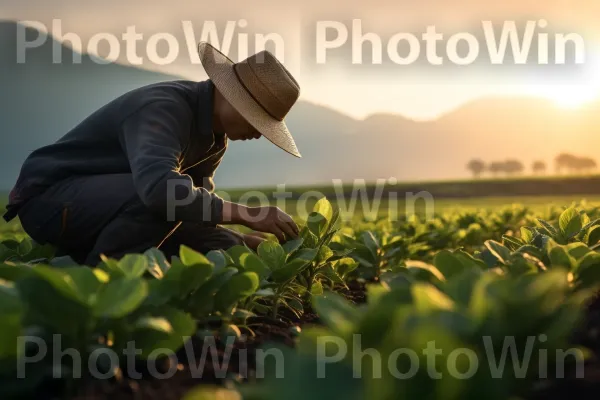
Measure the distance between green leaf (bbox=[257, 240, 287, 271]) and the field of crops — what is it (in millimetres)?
161

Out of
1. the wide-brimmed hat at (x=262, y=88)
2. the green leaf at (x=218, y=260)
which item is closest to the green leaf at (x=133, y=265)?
the green leaf at (x=218, y=260)

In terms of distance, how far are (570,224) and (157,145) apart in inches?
71.9

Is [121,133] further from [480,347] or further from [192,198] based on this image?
[480,347]

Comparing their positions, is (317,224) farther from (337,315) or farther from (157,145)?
(337,315)

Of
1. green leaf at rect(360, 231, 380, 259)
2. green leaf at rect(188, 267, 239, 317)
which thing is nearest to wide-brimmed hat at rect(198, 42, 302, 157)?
green leaf at rect(360, 231, 380, 259)

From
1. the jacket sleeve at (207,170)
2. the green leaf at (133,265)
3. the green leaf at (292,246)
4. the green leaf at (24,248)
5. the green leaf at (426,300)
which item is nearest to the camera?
the green leaf at (426,300)

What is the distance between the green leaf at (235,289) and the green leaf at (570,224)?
1.54 metres

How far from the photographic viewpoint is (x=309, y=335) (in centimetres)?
115

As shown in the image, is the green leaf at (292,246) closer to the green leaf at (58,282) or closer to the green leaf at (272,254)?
the green leaf at (272,254)

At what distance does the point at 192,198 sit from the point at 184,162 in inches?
32.0

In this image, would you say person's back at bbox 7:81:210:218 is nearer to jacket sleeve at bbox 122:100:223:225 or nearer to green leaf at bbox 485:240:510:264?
jacket sleeve at bbox 122:100:223:225

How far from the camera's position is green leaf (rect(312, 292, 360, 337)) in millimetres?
1185

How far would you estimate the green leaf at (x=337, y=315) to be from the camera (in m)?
1.18

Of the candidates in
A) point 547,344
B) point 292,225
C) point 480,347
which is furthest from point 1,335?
point 292,225
